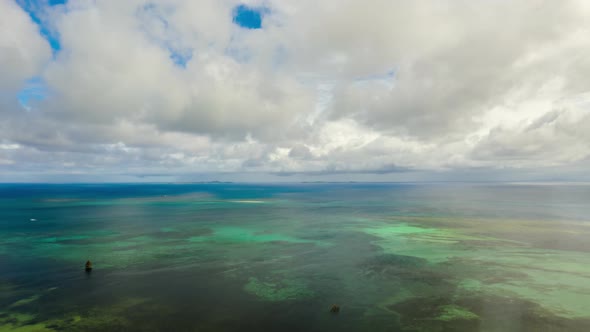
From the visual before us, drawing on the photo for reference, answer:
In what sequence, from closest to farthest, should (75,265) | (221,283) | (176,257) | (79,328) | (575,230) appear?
(79,328) < (221,283) < (75,265) < (176,257) < (575,230)

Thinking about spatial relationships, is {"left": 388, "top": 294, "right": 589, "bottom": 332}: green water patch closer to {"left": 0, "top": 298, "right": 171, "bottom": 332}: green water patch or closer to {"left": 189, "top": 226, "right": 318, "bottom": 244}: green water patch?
{"left": 0, "top": 298, "right": 171, "bottom": 332}: green water patch

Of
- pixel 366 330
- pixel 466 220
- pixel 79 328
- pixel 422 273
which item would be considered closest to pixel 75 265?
pixel 79 328

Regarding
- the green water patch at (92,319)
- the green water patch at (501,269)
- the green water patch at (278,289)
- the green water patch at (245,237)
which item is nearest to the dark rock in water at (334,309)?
the green water patch at (278,289)

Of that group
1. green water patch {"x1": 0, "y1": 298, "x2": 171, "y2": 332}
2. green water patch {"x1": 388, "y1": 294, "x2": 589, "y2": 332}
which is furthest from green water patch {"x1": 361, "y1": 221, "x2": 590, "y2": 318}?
green water patch {"x1": 0, "y1": 298, "x2": 171, "y2": 332}

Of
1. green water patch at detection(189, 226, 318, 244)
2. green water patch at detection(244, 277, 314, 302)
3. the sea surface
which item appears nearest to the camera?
the sea surface

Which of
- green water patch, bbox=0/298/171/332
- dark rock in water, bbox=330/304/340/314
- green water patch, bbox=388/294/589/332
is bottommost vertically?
green water patch, bbox=388/294/589/332

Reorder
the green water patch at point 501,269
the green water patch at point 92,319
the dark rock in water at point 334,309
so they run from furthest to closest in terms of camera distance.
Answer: the green water patch at point 501,269 → the dark rock in water at point 334,309 → the green water patch at point 92,319

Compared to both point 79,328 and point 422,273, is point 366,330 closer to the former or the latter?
point 422,273

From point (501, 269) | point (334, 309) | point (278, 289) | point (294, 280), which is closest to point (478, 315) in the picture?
point (334, 309)

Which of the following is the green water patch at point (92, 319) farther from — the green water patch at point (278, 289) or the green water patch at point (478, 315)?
the green water patch at point (478, 315)
